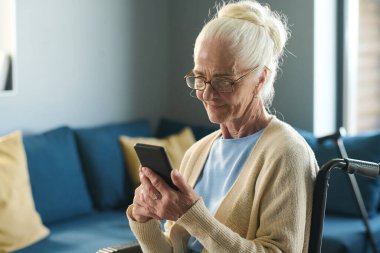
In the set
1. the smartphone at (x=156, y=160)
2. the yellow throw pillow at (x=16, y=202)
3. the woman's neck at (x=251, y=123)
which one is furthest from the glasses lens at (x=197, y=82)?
the yellow throw pillow at (x=16, y=202)

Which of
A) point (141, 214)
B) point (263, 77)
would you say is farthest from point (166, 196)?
point (263, 77)

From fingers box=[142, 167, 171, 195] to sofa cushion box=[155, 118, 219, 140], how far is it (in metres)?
2.35

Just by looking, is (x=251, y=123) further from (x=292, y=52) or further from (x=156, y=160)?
(x=292, y=52)

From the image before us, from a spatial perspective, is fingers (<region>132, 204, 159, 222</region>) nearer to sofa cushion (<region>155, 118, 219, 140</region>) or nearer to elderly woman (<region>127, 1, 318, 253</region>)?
elderly woman (<region>127, 1, 318, 253</region>)

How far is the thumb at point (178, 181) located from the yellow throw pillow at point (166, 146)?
2.13 m

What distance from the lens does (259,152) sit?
1.71 metres

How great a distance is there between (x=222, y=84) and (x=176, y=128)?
240 centimetres

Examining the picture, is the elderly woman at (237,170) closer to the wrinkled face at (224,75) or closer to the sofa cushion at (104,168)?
the wrinkled face at (224,75)

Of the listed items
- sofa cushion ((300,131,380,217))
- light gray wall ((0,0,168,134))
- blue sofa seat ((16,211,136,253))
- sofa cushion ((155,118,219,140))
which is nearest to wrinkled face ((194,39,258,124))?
blue sofa seat ((16,211,136,253))

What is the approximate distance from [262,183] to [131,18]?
8.64 feet

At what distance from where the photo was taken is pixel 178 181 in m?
1.55

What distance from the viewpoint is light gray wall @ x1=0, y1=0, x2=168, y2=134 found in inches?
137

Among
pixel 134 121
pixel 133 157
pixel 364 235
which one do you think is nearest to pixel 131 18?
pixel 134 121

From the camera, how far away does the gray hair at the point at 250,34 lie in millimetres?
1716
